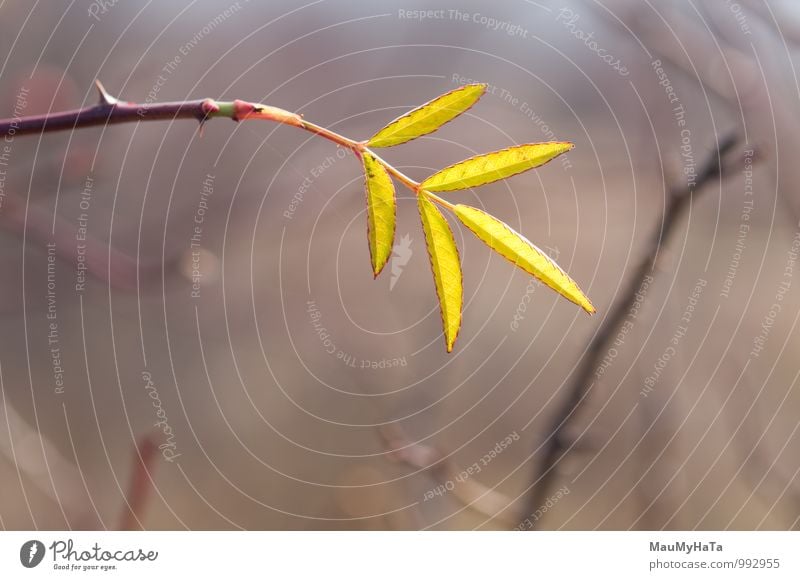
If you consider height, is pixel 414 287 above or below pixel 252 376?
above

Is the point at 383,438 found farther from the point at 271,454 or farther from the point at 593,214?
the point at 593,214

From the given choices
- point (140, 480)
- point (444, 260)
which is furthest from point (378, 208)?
point (140, 480)

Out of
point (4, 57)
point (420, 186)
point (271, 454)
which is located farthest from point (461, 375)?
point (4, 57)

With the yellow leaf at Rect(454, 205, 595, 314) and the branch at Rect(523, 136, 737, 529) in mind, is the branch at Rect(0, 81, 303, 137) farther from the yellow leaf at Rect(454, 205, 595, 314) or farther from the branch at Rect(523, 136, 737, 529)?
the branch at Rect(523, 136, 737, 529)

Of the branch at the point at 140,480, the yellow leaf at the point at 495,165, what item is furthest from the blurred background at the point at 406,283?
the yellow leaf at the point at 495,165
